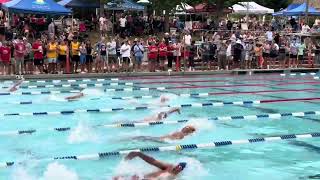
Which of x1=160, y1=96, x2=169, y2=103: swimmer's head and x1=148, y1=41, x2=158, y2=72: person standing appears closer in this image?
x1=160, y1=96, x2=169, y2=103: swimmer's head

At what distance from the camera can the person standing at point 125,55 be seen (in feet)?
67.8

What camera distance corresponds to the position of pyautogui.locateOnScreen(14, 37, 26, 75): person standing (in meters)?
19.0

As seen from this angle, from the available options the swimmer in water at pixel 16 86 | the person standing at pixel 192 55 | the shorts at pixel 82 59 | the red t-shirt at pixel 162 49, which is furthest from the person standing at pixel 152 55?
the swimmer in water at pixel 16 86

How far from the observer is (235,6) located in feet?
115

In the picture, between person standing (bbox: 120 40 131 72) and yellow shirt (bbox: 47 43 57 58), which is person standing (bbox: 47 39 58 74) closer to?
yellow shirt (bbox: 47 43 57 58)

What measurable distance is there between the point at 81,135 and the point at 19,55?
31.3ft

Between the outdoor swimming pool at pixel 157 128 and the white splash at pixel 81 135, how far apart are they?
2 centimetres

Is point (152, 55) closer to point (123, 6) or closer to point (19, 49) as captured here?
point (19, 49)

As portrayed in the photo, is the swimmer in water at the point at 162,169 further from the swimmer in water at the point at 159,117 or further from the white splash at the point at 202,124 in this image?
the swimmer in water at the point at 159,117

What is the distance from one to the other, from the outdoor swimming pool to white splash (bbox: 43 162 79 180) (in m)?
0.01

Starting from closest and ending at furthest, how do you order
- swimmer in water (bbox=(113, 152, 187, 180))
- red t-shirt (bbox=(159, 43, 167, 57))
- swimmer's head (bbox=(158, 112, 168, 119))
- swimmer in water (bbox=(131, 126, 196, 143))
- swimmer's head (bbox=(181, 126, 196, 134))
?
swimmer in water (bbox=(113, 152, 187, 180)), swimmer in water (bbox=(131, 126, 196, 143)), swimmer's head (bbox=(181, 126, 196, 134)), swimmer's head (bbox=(158, 112, 168, 119)), red t-shirt (bbox=(159, 43, 167, 57))

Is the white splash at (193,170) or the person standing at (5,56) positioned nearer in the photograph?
the white splash at (193,170)

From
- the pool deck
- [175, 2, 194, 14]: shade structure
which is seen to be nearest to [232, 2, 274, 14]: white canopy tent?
[175, 2, 194, 14]: shade structure

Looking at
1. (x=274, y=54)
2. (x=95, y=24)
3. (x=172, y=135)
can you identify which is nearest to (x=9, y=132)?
(x=172, y=135)
